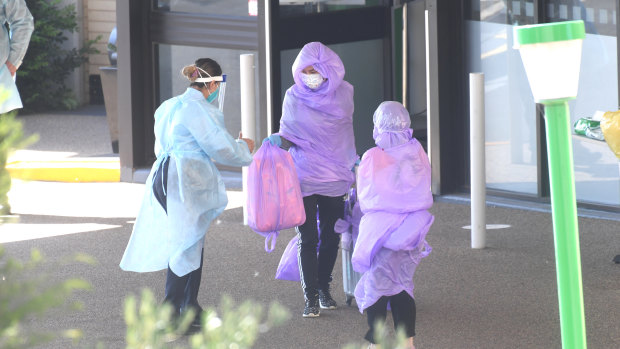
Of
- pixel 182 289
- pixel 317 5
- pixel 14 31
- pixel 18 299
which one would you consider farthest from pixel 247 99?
pixel 18 299

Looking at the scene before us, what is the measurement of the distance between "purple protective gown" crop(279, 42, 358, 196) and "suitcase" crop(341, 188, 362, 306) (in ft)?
0.62

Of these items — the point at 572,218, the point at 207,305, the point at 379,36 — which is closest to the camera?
the point at 572,218

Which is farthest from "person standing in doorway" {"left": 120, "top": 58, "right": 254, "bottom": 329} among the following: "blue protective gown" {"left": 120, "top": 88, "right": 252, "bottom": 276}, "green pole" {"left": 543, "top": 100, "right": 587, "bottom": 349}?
"green pole" {"left": 543, "top": 100, "right": 587, "bottom": 349}

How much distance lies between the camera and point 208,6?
10.5 meters

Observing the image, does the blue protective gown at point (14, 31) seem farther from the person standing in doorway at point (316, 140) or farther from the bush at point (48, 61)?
the bush at point (48, 61)

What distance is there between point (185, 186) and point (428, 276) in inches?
85.7

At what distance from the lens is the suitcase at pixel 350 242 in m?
5.78

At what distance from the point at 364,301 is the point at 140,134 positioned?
21.4ft

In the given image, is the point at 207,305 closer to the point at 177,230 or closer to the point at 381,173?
the point at 177,230

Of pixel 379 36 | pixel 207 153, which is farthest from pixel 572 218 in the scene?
pixel 379 36

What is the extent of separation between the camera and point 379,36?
10773mm

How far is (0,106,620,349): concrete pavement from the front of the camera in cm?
545

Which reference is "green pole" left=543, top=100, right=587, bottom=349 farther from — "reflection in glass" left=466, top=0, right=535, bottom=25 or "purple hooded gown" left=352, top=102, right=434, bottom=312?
"reflection in glass" left=466, top=0, right=535, bottom=25

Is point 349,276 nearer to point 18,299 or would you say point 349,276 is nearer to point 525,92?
point 525,92
